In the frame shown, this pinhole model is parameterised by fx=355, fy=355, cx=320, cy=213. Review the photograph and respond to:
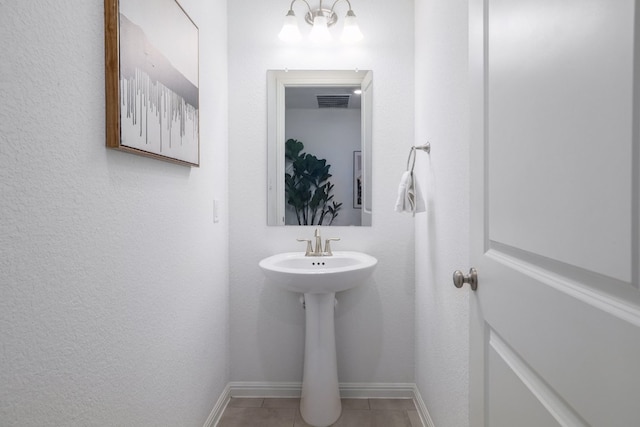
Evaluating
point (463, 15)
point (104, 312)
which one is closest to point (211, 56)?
point (463, 15)

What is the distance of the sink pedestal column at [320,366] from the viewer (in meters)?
1.79

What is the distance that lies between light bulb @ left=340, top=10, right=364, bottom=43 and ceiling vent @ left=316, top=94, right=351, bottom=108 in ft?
0.96

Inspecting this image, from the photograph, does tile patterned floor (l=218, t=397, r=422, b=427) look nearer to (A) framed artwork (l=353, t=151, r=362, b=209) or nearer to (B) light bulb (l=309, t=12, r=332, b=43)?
(A) framed artwork (l=353, t=151, r=362, b=209)

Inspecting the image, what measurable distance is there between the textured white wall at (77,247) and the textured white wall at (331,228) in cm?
67

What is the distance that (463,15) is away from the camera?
125 cm

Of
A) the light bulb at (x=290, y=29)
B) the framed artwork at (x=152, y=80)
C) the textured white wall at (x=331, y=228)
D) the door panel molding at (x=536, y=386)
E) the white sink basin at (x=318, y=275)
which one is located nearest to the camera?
the door panel molding at (x=536, y=386)

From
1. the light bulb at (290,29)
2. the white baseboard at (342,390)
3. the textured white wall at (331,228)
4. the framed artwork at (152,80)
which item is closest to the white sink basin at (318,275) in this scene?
the textured white wall at (331,228)

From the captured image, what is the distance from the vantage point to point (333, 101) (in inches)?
80.5

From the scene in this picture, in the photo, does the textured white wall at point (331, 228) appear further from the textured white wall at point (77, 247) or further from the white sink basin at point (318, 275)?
the textured white wall at point (77, 247)

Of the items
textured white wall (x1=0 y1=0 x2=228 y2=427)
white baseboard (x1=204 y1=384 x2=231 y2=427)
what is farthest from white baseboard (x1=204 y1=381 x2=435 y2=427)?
textured white wall (x1=0 y1=0 x2=228 y2=427)

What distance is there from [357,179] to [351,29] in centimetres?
80

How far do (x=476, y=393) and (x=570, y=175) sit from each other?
652 mm

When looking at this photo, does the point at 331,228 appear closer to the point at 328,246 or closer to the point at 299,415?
the point at 328,246

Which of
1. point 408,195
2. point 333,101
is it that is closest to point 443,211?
point 408,195
